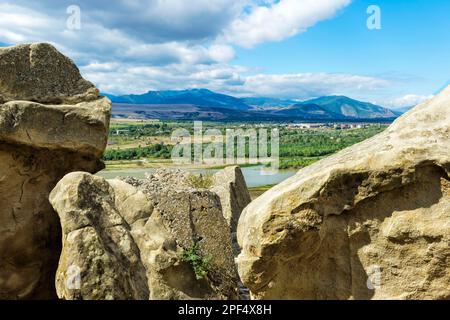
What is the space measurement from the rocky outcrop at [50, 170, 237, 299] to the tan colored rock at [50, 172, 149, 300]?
0.07ft

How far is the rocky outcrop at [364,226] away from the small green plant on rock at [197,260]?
7.66ft

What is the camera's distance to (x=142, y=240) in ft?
44.6

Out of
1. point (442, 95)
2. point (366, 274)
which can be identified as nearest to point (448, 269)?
point (366, 274)

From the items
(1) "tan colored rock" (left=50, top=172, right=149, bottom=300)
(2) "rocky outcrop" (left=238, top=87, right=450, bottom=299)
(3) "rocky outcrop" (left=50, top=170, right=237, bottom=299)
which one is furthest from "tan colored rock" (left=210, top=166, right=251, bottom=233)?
(2) "rocky outcrop" (left=238, top=87, right=450, bottom=299)

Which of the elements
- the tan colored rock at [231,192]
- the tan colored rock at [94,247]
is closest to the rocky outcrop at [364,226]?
the tan colored rock at [94,247]

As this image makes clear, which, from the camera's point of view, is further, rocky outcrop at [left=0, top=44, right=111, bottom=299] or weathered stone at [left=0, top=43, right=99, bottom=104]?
weathered stone at [left=0, top=43, right=99, bottom=104]

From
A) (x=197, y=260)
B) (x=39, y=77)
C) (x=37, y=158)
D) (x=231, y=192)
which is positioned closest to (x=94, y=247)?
(x=197, y=260)

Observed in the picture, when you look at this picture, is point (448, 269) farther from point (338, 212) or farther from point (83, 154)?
Result: point (83, 154)

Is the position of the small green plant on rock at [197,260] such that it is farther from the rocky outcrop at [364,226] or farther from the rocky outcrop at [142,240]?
the rocky outcrop at [364,226]

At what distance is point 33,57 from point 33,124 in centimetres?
245

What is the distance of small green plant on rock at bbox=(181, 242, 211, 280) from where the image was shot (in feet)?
47.5

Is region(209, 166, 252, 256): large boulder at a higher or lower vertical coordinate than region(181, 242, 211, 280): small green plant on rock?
higher

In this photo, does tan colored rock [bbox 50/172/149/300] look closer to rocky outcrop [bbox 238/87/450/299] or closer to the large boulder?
rocky outcrop [bbox 238/87/450/299]

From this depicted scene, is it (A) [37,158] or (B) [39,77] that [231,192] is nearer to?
(A) [37,158]
